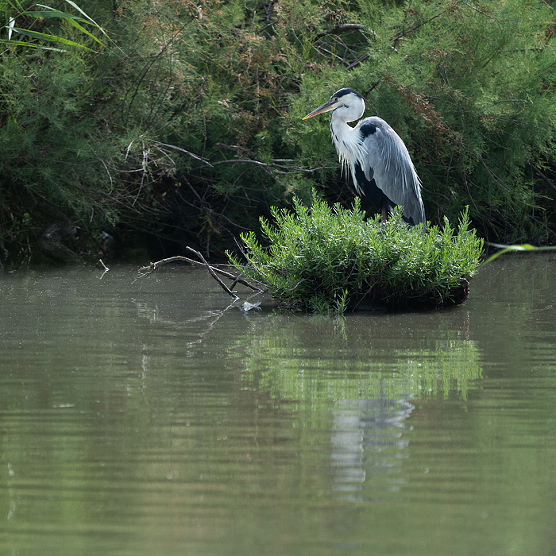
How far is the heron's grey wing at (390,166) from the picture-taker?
30.3 ft

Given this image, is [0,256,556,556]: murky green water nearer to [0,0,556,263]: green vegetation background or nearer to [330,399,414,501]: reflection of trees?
[330,399,414,501]: reflection of trees

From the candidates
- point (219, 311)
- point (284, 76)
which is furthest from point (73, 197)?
point (219, 311)

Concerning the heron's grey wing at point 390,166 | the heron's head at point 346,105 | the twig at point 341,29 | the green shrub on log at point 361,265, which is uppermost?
the twig at point 341,29

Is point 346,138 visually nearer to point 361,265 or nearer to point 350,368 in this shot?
point 361,265

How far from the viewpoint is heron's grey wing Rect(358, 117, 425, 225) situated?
9242 millimetres

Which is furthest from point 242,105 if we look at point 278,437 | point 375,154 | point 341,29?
point 278,437

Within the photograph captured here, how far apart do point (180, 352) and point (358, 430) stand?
211cm

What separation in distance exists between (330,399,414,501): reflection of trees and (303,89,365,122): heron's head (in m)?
5.64

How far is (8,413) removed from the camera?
3.95 meters

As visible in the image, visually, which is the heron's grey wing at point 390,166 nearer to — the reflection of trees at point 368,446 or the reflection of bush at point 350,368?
the reflection of bush at point 350,368

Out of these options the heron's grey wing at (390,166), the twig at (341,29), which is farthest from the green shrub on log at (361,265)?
the twig at (341,29)

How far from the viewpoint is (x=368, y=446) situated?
339cm

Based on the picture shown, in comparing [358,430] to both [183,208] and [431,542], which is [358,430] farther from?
[183,208]

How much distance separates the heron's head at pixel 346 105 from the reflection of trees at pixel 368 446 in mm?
5642
